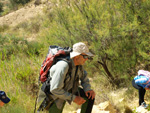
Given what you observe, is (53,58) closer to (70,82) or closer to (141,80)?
(70,82)

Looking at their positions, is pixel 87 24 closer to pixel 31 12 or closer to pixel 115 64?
pixel 115 64

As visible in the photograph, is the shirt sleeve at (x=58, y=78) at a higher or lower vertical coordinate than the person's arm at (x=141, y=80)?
higher

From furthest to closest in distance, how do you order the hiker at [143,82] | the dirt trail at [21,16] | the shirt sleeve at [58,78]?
the dirt trail at [21,16] < the hiker at [143,82] < the shirt sleeve at [58,78]

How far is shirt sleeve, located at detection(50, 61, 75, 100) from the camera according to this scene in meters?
2.05

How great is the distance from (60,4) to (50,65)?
327cm

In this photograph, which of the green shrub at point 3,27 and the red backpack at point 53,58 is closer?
the red backpack at point 53,58

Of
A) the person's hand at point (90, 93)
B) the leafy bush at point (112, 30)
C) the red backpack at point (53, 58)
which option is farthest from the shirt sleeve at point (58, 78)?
the leafy bush at point (112, 30)

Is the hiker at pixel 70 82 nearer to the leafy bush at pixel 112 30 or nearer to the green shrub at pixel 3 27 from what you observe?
the leafy bush at pixel 112 30

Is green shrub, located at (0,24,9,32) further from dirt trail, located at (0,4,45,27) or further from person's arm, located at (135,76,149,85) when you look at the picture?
person's arm, located at (135,76,149,85)

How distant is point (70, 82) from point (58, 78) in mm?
312

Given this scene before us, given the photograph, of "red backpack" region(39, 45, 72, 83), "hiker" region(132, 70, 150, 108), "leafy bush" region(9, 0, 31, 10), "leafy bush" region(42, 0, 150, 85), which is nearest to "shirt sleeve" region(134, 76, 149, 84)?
"hiker" region(132, 70, 150, 108)

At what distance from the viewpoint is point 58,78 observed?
2.04 metres

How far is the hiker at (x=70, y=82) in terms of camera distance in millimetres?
2070

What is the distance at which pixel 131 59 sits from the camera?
4480 mm
